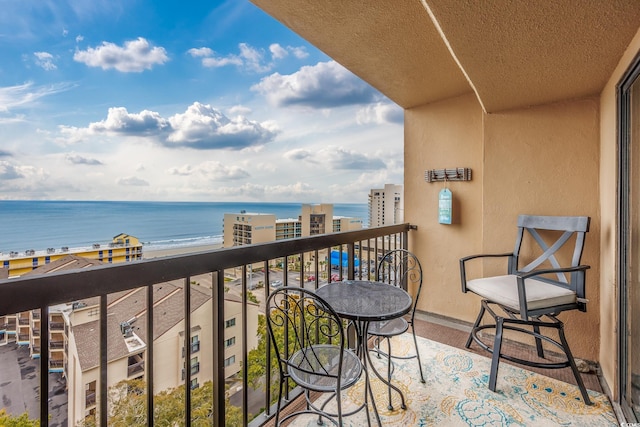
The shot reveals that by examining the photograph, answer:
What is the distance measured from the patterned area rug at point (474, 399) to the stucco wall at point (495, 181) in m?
0.64

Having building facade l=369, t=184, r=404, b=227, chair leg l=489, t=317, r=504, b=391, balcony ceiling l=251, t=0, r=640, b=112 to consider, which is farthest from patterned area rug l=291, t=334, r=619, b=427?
balcony ceiling l=251, t=0, r=640, b=112

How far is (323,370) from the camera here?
4.36 ft

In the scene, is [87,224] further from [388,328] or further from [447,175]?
[447,175]

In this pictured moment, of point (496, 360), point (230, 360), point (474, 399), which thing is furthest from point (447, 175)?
point (230, 360)

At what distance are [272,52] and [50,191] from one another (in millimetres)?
8875

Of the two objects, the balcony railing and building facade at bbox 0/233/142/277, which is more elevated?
building facade at bbox 0/233/142/277

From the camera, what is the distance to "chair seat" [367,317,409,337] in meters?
1.77

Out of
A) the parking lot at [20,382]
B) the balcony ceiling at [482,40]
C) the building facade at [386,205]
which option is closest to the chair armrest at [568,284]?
the balcony ceiling at [482,40]

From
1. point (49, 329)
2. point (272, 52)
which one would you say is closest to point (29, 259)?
point (49, 329)

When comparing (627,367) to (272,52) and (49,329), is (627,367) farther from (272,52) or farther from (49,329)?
(272,52)

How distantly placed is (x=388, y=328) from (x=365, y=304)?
1.54ft

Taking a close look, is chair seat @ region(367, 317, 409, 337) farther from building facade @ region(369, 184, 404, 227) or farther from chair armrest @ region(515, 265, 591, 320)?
building facade @ region(369, 184, 404, 227)

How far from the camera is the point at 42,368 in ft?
2.90

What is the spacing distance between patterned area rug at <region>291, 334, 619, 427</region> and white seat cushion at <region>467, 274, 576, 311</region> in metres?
0.61
